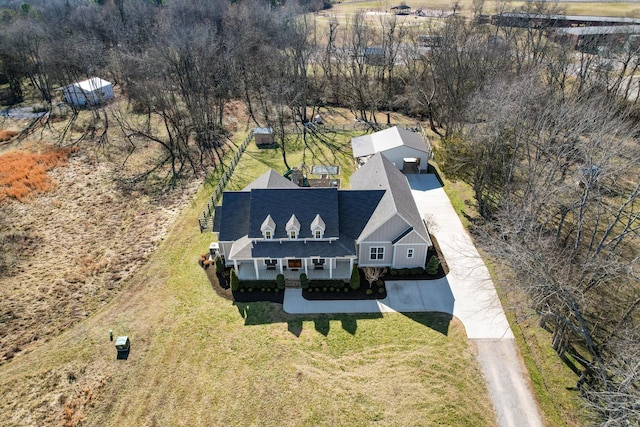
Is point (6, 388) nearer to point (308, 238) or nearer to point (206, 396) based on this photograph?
point (206, 396)

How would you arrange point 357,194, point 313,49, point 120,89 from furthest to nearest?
point 120,89, point 313,49, point 357,194

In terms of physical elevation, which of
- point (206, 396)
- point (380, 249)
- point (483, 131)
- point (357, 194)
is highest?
point (483, 131)

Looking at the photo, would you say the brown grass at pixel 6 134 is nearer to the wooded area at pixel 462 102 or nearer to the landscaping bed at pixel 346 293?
the wooded area at pixel 462 102

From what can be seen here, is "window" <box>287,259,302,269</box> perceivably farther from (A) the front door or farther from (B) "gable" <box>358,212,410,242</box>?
(B) "gable" <box>358,212,410,242</box>

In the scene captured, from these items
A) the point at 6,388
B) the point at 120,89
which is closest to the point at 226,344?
the point at 6,388

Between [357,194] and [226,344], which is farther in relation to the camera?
[357,194]

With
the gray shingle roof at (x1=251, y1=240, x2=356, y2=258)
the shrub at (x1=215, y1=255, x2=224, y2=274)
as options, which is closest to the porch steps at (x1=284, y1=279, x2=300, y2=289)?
the gray shingle roof at (x1=251, y1=240, x2=356, y2=258)
